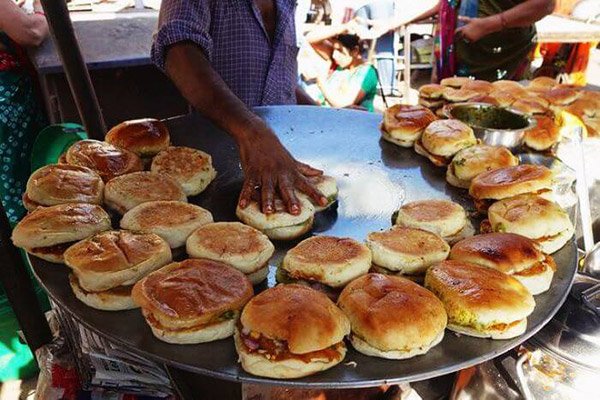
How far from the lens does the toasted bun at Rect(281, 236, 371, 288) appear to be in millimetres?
1951

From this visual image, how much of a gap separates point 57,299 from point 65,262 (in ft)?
0.54

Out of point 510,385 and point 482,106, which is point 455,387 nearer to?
point 510,385

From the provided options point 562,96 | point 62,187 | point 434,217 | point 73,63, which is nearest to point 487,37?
point 562,96

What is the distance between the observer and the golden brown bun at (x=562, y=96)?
13.1 ft

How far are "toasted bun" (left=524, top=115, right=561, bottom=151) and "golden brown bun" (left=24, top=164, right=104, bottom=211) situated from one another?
272 cm

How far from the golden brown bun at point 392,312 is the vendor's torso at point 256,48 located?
2.49 metres

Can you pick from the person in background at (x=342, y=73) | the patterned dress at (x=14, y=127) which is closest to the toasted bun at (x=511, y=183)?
the patterned dress at (x=14, y=127)

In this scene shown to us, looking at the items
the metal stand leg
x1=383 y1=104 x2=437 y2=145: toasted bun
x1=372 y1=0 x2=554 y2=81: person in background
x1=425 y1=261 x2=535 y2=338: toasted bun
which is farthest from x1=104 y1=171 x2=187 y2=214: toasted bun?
x1=372 y1=0 x2=554 y2=81: person in background

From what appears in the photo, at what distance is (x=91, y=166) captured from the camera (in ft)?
8.79

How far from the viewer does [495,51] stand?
19.2ft

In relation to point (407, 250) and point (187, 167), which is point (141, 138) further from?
point (407, 250)

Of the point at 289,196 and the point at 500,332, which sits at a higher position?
Result: the point at 289,196

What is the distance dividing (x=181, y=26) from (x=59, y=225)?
1708 millimetres

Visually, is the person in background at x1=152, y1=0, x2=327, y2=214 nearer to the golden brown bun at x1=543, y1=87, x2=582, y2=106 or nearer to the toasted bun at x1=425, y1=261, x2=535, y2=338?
the toasted bun at x1=425, y1=261, x2=535, y2=338
